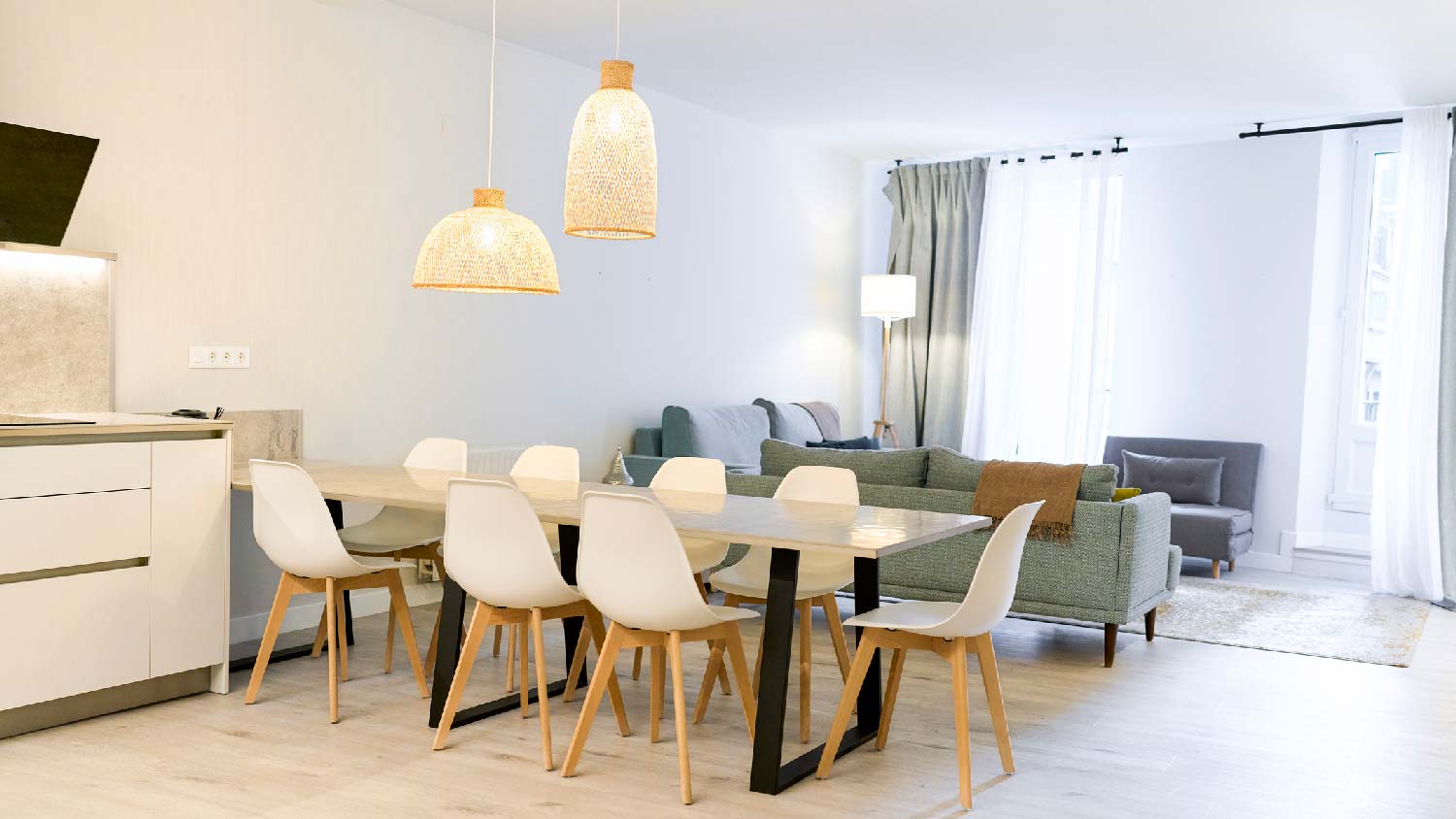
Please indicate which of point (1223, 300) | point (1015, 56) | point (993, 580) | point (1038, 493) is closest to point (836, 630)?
point (993, 580)

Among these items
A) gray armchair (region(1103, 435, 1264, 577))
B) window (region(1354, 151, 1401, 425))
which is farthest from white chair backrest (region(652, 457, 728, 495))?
window (region(1354, 151, 1401, 425))

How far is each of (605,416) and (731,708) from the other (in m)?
2.92

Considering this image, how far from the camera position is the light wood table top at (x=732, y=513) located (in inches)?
123

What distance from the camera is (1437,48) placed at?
5.73 meters

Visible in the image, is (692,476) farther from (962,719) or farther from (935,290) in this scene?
(935,290)

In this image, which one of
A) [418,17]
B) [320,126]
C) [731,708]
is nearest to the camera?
[731,708]

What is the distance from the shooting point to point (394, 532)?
468 centimetres

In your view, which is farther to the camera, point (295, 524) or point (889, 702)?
point (295, 524)

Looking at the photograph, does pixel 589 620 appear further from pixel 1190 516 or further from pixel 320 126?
pixel 1190 516

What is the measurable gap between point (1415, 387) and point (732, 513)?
5.05m

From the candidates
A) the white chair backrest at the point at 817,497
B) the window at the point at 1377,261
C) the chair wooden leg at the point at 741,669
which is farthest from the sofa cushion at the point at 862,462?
the window at the point at 1377,261

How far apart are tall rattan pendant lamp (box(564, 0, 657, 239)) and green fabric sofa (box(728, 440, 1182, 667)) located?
2.10 meters

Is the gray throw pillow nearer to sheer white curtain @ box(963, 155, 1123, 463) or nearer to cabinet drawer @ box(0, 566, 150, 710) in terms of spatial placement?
sheer white curtain @ box(963, 155, 1123, 463)

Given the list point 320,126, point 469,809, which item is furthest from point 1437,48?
point 469,809
